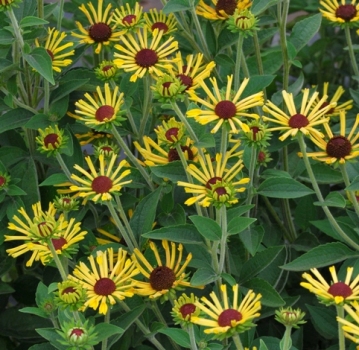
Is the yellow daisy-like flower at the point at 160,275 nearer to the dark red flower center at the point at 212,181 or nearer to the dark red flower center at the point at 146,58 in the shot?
the dark red flower center at the point at 212,181

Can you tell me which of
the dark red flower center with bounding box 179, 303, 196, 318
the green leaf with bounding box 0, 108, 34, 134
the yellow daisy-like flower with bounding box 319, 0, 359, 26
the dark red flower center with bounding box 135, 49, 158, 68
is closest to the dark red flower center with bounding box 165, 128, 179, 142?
the dark red flower center with bounding box 135, 49, 158, 68

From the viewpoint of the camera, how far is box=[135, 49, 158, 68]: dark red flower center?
1220 mm

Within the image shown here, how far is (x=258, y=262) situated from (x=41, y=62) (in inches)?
18.4

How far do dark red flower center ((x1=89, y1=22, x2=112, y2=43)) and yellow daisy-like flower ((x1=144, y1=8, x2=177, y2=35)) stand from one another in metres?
0.08

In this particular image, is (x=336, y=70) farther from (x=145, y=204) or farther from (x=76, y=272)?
(x=76, y=272)

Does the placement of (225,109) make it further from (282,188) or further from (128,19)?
(128,19)

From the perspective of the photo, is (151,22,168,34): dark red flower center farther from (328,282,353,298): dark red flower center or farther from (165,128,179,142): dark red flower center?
(328,282,353,298): dark red flower center

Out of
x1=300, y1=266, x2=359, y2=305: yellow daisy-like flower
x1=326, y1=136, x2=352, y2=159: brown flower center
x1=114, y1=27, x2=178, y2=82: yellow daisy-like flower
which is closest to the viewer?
x1=300, y1=266, x2=359, y2=305: yellow daisy-like flower

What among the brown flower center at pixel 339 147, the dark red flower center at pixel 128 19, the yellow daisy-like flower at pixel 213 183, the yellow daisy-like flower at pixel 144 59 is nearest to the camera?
the yellow daisy-like flower at pixel 213 183

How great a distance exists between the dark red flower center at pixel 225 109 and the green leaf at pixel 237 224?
140mm

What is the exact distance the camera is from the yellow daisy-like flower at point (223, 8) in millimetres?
1396

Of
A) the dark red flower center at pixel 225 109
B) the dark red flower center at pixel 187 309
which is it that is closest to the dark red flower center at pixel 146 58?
the dark red flower center at pixel 225 109

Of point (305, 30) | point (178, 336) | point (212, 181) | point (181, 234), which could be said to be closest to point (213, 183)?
point (212, 181)

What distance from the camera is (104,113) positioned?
1130mm
